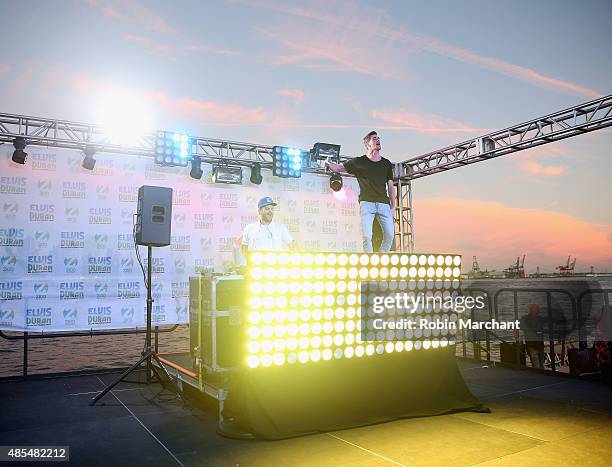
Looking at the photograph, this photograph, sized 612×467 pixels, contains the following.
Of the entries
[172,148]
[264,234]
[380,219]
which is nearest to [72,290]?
[172,148]

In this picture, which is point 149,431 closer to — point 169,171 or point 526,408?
point 526,408

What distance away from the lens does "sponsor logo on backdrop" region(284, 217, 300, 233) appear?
9.80 meters

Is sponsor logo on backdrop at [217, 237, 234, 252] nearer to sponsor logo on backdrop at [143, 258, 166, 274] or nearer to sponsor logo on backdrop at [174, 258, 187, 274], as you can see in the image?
sponsor logo on backdrop at [174, 258, 187, 274]

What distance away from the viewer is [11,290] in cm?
740

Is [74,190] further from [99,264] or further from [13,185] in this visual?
[99,264]

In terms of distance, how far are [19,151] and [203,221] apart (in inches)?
129

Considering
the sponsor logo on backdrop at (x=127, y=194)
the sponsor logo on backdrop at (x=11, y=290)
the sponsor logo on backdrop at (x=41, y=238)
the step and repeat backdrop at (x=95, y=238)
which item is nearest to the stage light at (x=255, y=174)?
the step and repeat backdrop at (x=95, y=238)

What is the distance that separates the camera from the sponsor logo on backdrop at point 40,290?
7.52 m

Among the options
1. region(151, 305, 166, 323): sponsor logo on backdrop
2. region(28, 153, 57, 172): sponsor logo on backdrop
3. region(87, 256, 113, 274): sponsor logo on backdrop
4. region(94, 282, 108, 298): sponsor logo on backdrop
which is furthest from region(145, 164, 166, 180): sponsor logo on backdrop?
region(151, 305, 166, 323): sponsor logo on backdrop

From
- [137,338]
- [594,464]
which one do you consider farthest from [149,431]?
[137,338]

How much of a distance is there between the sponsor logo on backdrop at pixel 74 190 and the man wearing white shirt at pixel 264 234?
3647 millimetres

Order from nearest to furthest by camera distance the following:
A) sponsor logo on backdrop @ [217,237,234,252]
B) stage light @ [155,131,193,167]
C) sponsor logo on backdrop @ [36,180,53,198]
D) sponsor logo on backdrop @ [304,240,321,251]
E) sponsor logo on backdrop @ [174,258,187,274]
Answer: sponsor logo on backdrop @ [36,180,53,198] → stage light @ [155,131,193,167] → sponsor logo on backdrop @ [174,258,187,274] → sponsor logo on backdrop @ [217,237,234,252] → sponsor logo on backdrop @ [304,240,321,251]

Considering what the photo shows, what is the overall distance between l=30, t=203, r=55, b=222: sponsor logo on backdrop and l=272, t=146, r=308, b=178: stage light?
13.9 ft

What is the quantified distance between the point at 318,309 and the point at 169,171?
20.2 ft
